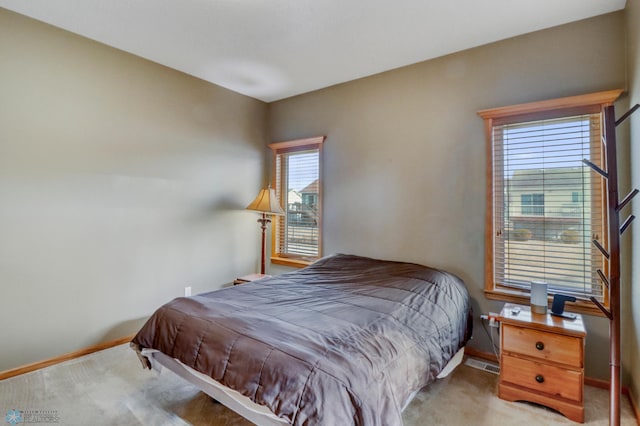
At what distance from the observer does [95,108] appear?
2746mm

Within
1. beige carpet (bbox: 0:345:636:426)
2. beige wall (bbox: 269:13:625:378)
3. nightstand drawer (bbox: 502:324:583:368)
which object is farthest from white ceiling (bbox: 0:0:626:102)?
beige carpet (bbox: 0:345:636:426)

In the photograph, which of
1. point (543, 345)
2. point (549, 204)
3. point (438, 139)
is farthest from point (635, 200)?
point (438, 139)

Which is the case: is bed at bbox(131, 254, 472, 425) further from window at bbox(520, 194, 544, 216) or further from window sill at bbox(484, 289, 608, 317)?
window at bbox(520, 194, 544, 216)

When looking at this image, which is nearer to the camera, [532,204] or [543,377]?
[543,377]

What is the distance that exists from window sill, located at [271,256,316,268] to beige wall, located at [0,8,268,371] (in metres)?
0.64

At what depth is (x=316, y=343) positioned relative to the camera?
4.82 feet

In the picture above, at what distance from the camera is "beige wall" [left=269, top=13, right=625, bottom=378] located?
2334 mm

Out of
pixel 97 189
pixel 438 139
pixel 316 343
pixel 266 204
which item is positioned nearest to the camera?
pixel 316 343

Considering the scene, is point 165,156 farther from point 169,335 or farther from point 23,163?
point 169,335

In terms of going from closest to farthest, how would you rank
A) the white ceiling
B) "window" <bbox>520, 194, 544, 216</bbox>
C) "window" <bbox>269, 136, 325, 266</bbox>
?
the white ceiling
"window" <bbox>520, 194, 544, 216</bbox>
"window" <bbox>269, 136, 325, 266</bbox>

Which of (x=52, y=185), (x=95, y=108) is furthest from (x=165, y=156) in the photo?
(x=52, y=185)

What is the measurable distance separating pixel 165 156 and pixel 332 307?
2.37 meters

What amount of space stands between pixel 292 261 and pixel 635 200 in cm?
313

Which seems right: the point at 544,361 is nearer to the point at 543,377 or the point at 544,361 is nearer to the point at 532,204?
the point at 543,377
